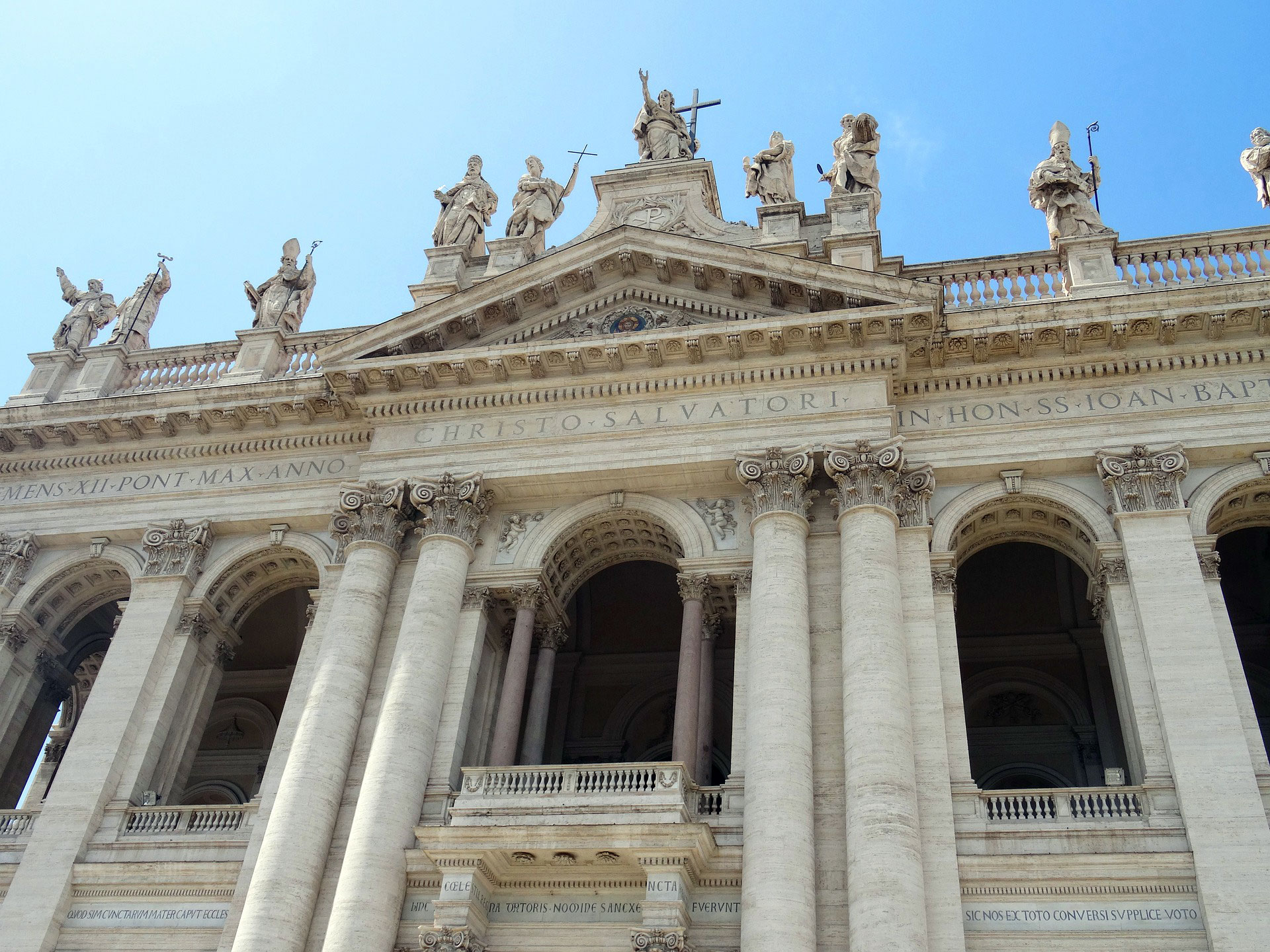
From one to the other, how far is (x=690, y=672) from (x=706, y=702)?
0.52 m

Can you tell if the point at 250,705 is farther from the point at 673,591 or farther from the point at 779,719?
the point at 779,719

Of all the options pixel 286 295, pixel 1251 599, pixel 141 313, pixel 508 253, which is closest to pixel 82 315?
pixel 141 313

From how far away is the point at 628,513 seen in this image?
65.7 ft

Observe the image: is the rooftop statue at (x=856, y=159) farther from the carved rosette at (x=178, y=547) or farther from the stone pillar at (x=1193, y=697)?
the carved rosette at (x=178, y=547)

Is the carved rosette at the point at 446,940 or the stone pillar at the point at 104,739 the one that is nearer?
the carved rosette at the point at 446,940

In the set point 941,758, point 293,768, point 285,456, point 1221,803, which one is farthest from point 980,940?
point 285,456

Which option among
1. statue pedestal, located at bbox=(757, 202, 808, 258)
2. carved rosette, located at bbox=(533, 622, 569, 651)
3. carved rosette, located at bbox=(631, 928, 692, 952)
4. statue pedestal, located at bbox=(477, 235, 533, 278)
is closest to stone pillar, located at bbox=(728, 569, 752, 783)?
carved rosette, located at bbox=(631, 928, 692, 952)

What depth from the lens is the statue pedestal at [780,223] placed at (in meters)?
22.0

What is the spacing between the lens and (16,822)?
19328 mm

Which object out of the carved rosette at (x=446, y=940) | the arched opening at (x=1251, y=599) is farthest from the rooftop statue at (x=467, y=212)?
the arched opening at (x=1251, y=599)

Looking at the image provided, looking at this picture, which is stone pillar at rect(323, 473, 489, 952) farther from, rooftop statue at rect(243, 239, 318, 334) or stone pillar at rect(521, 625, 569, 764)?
rooftop statue at rect(243, 239, 318, 334)

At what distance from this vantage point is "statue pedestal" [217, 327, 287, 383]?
23281 millimetres

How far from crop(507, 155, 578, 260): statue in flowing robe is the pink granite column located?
29.0 feet

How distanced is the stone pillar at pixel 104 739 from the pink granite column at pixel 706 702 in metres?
9.07
